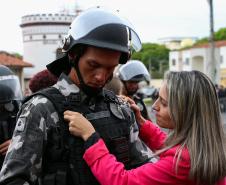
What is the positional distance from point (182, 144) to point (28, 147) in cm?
73

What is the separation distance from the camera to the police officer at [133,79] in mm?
4923

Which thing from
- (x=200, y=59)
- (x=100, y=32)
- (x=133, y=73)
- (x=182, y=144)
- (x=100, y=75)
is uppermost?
(x=100, y=32)

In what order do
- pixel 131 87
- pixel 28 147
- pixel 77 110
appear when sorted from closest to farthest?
pixel 28 147 → pixel 77 110 → pixel 131 87

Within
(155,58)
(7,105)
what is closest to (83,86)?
(7,105)

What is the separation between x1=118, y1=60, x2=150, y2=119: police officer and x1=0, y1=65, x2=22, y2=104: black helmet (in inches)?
65.1

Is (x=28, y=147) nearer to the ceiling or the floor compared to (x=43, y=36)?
nearer to the floor

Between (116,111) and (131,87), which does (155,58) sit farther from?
(116,111)

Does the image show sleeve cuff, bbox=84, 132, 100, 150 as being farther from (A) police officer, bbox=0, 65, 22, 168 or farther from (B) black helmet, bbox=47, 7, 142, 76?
(A) police officer, bbox=0, 65, 22, 168

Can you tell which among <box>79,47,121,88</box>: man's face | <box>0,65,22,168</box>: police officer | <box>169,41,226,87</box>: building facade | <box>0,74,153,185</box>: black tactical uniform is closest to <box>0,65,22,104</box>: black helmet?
<box>0,65,22,168</box>: police officer

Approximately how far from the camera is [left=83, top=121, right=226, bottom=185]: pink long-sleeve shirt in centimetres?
200

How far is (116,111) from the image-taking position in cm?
223

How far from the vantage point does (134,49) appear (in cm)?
235

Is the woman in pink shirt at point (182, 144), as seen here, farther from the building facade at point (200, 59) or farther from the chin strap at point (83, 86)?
the building facade at point (200, 59)

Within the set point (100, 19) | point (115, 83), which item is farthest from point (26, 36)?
point (100, 19)
